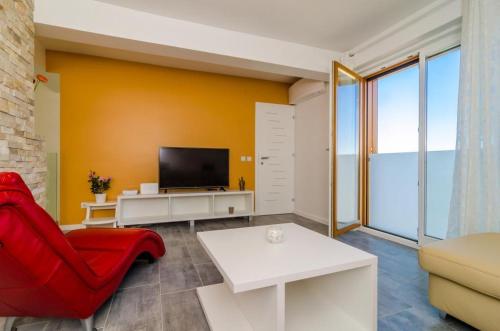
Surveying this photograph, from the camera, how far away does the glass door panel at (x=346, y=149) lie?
3014 mm

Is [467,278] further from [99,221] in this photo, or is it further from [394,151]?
[99,221]

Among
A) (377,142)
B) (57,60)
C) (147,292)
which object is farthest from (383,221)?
(57,60)

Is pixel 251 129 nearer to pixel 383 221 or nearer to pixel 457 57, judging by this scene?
pixel 383 221

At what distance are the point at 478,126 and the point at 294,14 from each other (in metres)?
2.08

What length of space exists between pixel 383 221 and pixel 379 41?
2369 mm

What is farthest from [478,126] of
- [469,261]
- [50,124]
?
[50,124]

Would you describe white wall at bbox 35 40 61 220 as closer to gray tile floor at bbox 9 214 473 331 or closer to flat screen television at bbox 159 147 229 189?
flat screen television at bbox 159 147 229 189

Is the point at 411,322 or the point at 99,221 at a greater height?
the point at 99,221

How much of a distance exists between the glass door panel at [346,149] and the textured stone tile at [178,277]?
1.78 metres

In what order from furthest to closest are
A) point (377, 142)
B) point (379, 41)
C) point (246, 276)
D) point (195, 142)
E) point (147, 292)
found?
point (195, 142), point (377, 142), point (379, 41), point (147, 292), point (246, 276)

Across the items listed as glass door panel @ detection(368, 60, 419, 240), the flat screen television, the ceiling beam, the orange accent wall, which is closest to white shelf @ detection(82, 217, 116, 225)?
the orange accent wall

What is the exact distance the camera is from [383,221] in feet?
10.7

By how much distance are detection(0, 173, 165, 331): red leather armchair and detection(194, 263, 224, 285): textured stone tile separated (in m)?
0.70

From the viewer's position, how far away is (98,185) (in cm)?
349
